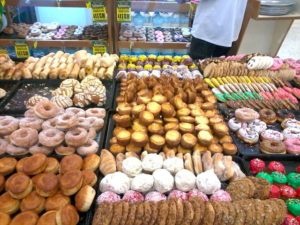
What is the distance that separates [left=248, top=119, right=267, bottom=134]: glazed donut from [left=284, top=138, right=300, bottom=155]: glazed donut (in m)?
0.15

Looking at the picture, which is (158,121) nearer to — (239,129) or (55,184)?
(239,129)

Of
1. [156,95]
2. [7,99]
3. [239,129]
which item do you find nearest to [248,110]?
[239,129]

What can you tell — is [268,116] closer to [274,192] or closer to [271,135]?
[271,135]

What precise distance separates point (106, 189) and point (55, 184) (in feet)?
0.75

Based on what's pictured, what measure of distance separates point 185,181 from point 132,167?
26cm

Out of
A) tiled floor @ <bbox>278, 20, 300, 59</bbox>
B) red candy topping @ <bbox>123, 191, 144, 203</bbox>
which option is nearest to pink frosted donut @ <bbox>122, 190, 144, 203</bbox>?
red candy topping @ <bbox>123, 191, 144, 203</bbox>

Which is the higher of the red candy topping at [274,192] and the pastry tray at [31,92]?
the red candy topping at [274,192]

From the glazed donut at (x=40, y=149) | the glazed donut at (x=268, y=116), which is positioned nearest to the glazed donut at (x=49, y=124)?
the glazed donut at (x=40, y=149)

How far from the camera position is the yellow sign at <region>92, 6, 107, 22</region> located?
9.86 feet

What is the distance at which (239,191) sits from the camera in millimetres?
1239

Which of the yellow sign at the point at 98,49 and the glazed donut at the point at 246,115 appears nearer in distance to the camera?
the glazed donut at the point at 246,115

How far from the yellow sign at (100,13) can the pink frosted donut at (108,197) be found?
2.33 meters

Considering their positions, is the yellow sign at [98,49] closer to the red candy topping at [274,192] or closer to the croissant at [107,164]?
the croissant at [107,164]

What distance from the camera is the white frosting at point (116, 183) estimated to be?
1.25 metres
